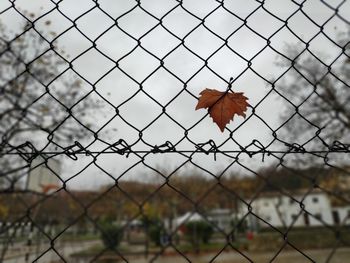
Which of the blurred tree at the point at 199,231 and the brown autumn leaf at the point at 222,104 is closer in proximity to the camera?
the brown autumn leaf at the point at 222,104

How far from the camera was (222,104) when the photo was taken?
107 cm

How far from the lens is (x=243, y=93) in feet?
3.55

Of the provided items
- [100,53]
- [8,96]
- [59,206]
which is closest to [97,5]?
[100,53]

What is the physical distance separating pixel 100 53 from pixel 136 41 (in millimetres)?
127

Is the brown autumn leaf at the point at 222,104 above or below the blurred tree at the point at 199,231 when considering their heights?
above

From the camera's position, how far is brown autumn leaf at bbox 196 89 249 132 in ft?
3.45

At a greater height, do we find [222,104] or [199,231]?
[222,104]

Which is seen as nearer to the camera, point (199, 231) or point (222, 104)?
point (222, 104)

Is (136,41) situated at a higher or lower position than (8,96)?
lower

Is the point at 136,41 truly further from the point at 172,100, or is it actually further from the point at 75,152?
the point at 75,152

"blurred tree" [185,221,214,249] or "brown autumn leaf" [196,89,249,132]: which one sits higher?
"brown autumn leaf" [196,89,249,132]

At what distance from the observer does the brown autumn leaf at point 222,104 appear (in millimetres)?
1052

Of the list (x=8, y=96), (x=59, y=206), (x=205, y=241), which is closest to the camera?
(x=8, y=96)

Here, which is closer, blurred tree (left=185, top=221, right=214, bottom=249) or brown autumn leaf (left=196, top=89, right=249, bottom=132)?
brown autumn leaf (left=196, top=89, right=249, bottom=132)
